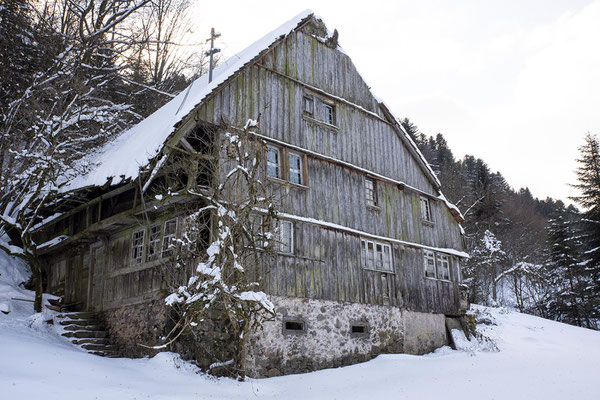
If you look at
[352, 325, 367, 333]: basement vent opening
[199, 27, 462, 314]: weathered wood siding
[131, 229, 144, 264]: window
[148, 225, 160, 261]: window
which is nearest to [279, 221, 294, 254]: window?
[199, 27, 462, 314]: weathered wood siding

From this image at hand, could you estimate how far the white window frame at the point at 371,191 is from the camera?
18.8 metres

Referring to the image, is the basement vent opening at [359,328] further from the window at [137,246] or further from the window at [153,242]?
the window at [137,246]

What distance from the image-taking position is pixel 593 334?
25.5m

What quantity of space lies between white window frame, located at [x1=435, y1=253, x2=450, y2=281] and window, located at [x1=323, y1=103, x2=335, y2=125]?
24.1ft

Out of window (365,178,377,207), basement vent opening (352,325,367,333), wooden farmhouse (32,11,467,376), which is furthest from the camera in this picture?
window (365,178,377,207)

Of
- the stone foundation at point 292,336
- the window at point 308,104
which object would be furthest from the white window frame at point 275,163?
the stone foundation at point 292,336

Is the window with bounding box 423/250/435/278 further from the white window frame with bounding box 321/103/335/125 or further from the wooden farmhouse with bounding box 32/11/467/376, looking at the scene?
the white window frame with bounding box 321/103/335/125

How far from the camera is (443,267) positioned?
835 inches

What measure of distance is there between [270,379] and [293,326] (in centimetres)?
178

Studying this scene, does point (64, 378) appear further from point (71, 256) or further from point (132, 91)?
point (132, 91)

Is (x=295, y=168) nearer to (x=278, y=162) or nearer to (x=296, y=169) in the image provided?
(x=296, y=169)

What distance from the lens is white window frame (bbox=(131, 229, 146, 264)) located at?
1589cm

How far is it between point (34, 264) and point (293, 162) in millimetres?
8777

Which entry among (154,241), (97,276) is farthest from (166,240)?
(97,276)
